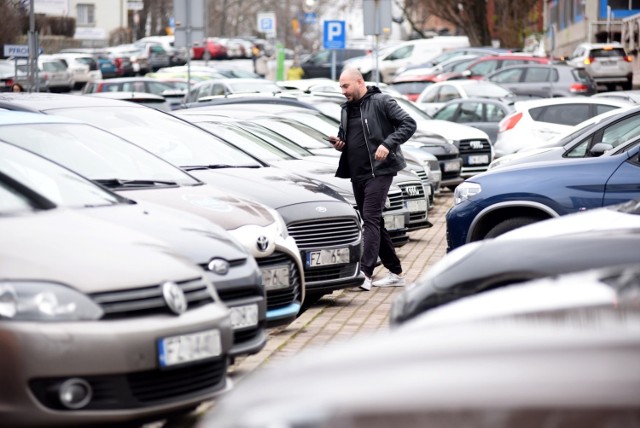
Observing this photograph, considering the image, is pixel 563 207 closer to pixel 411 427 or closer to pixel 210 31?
pixel 411 427

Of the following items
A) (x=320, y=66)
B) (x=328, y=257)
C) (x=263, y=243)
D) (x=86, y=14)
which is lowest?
(x=328, y=257)

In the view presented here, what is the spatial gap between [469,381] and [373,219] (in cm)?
822

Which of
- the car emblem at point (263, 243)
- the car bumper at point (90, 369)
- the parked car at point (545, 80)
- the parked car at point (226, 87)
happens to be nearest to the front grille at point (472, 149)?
the parked car at point (226, 87)

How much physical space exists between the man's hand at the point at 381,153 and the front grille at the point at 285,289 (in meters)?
2.21

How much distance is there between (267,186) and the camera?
9773 mm

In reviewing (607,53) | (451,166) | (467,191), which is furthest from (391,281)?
(607,53)

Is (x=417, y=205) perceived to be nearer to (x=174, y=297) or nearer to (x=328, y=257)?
(x=328, y=257)

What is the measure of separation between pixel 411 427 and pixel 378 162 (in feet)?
27.0

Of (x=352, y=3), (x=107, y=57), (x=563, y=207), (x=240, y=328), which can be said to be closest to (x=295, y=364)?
(x=240, y=328)

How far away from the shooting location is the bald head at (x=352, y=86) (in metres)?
10.9

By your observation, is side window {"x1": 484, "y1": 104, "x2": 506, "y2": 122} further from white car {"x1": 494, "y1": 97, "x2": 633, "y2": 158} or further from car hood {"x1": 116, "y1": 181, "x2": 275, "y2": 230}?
car hood {"x1": 116, "y1": 181, "x2": 275, "y2": 230}

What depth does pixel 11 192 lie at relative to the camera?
6457 mm

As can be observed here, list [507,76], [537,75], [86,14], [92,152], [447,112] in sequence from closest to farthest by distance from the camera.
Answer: [92,152], [447,112], [537,75], [507,76], [86,14]

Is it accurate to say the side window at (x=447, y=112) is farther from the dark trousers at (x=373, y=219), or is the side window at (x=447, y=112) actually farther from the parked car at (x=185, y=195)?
the parked car at (x=185, y=195)
